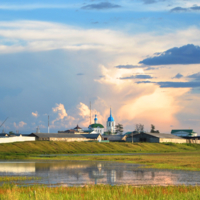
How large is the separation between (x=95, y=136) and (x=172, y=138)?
131 feet

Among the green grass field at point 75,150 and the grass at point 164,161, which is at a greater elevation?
the green grass field at point 75,150

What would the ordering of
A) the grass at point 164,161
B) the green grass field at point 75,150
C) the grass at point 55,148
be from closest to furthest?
the grass at point 164,161
the green grass field at point 75,150
the grass at point 55,148

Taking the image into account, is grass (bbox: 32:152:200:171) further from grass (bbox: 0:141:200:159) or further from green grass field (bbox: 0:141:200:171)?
grass (bbox: 0:141:200:159)

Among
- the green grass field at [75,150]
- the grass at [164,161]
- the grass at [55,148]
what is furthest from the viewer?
the grass at [55,148]

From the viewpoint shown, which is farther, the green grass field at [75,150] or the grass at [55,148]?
the grass at [55,148]

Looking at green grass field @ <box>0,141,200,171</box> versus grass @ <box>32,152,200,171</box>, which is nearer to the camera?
grass @ <box>32,152,200,171</box>

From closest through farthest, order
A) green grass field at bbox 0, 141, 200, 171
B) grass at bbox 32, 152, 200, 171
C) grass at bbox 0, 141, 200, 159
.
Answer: grass at bbox 32, 152, 200, 171 < green grass field at bbox 0, 141, 200, 171 < grass at bbox 0, 141, 200, 159

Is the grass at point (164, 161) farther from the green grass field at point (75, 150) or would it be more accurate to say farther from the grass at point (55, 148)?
the grass at point (55, 148)

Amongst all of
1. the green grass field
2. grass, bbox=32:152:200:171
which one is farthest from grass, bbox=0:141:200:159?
grass, bbox=32:152:200:171

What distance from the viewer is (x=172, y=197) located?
23391 millimetres

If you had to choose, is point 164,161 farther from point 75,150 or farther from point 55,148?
point 75,150

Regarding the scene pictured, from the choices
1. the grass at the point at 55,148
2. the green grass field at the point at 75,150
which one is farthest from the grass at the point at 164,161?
the grass at the point at 55,148

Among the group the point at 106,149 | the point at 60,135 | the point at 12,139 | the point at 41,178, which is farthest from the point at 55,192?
the point at 60,135

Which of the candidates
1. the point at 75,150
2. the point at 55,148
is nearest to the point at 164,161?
the point at 55,148
